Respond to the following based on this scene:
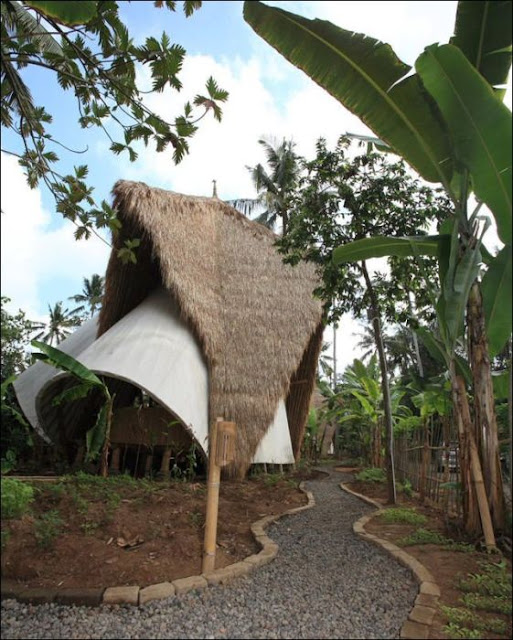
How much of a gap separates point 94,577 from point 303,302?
7.20m

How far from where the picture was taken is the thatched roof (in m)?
7.64

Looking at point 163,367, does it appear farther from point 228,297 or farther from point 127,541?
point 127,541

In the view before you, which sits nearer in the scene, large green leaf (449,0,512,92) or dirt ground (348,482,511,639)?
dirt ground (348,482,511,639)

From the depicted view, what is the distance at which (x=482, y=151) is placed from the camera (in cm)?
296

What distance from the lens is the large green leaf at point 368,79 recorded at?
343 cm

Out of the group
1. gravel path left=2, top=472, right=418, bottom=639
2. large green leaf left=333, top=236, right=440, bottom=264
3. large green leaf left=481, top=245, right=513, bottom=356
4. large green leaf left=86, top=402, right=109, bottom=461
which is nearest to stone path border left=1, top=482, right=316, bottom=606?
gravel path left=2, top=472, right=418, bottom=639

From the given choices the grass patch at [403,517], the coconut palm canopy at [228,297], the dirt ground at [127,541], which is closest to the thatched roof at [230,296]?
the coconut palm canopy at [228,297]

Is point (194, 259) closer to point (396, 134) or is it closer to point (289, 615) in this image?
point (396, 134)

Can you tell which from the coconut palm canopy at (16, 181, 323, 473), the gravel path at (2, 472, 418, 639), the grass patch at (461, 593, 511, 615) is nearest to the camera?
the gravel path at (2, 472, 418, 639)

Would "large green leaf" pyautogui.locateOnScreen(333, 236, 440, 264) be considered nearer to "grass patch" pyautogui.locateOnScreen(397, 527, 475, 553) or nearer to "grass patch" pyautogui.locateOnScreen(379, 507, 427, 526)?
"grass patch" pyautogui.locateOnScreen(397, 527, 475, 553)

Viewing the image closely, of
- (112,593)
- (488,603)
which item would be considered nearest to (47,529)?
Answer: (112,593)

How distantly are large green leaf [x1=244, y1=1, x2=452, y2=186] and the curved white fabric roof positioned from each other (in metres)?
4.41

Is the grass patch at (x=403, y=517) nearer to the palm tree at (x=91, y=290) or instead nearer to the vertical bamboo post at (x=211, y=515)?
the vertical bamboo post at (x=211, y=515)

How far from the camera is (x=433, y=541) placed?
3732 mm
